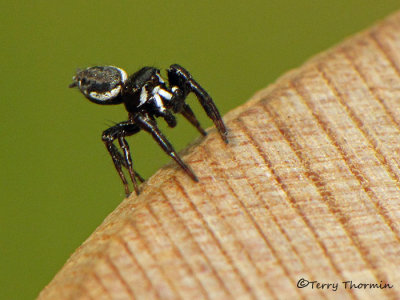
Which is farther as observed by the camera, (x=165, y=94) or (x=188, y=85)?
(x=165, y=94)

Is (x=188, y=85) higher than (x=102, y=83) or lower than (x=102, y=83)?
lower

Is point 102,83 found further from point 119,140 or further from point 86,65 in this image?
point 86,65

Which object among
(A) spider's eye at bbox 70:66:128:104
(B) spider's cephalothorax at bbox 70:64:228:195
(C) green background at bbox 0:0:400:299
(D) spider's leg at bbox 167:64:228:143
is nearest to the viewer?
(D) spider's leg at bbox 167:64:228:143

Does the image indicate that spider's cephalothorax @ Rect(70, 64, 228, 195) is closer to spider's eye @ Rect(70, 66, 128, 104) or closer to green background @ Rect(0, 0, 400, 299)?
spider's eye @ Rect(70, 66, 128, 104)

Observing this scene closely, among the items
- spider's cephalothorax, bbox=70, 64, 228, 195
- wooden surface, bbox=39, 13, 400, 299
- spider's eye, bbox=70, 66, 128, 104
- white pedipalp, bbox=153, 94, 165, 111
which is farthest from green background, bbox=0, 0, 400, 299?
wooden surface, bbox=39, 13, 400, 299

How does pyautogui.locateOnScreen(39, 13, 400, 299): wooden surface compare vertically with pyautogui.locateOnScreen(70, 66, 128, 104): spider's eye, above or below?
below

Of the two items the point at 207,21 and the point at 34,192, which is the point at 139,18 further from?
the point at 34,192

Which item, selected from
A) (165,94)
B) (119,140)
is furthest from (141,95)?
(119,140)
